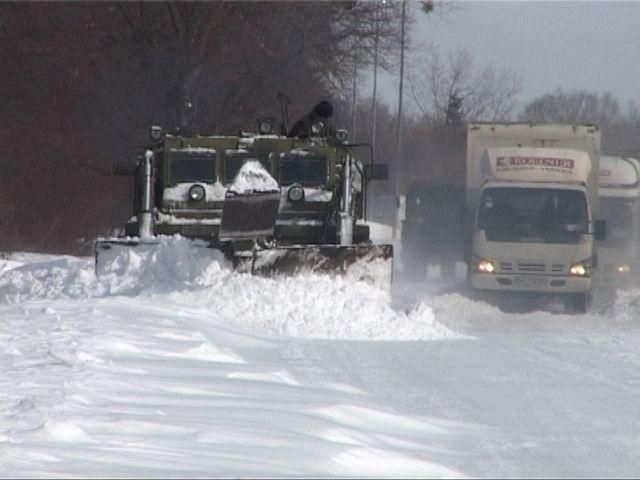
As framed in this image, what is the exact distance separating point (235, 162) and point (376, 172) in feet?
6.50

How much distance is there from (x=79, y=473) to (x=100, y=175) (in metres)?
25.7

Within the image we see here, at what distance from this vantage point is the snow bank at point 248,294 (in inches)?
583

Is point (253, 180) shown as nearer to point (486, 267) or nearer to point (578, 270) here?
point (486, 267)

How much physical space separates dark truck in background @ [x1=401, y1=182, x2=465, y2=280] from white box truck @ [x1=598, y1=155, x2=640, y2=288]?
5.35m

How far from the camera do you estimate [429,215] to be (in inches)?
1321

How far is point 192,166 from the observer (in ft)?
59.2

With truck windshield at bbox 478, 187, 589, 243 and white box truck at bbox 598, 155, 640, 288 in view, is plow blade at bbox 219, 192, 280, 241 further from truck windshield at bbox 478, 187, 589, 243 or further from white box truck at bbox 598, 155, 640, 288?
white box truck at bbox 598, 155, 640, 288

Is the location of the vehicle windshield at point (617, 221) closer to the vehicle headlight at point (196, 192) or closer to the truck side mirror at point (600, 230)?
the truck side mirror at point (600, 230)

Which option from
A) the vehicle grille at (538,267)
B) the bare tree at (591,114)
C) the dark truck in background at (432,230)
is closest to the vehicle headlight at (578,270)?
the vehicle grille at (538,267)

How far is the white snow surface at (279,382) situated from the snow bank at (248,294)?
23 mm

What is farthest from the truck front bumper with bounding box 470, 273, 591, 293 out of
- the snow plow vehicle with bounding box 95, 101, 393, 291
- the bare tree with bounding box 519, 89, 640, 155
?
the bare tree with bounding box 519, 89, 640, 155

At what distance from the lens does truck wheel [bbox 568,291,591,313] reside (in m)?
→ 21.2

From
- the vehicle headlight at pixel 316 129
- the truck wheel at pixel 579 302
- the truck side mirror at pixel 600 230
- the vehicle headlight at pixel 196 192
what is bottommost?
the truck wheel at pixel 579 302

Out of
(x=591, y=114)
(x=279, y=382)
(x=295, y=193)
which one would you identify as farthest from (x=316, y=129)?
(x=591, y=114)
